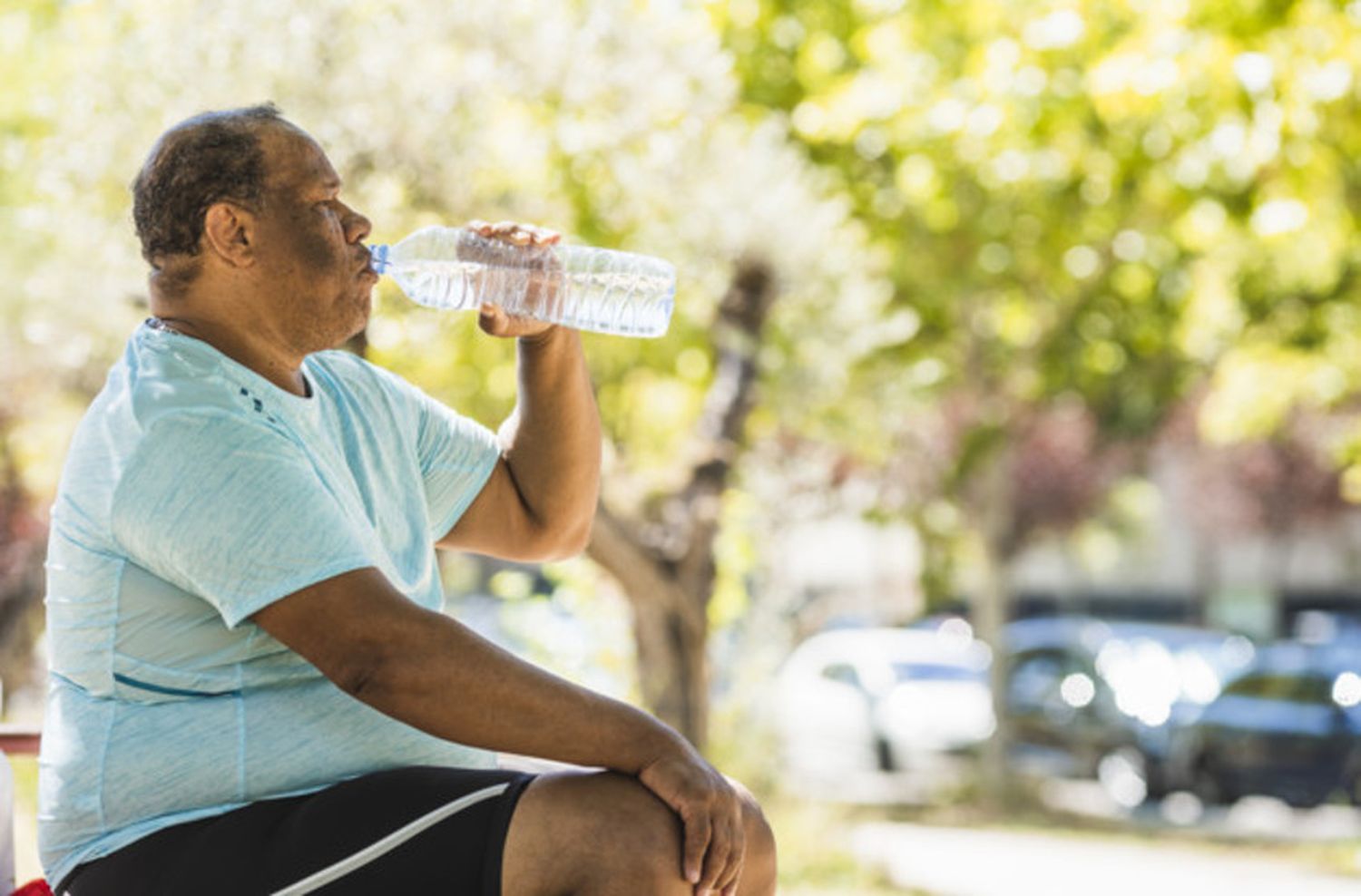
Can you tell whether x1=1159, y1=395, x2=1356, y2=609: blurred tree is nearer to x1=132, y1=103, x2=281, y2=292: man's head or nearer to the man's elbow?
the man's elbow

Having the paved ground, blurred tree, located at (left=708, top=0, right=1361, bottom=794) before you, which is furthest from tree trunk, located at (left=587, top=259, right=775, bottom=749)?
the paved ground

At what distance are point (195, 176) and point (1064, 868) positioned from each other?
993cm

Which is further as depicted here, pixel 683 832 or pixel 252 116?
pixel 252 116

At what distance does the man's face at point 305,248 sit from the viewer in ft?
7.23

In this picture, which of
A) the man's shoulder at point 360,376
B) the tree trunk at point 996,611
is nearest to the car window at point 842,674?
the tree trunk at point 996,611

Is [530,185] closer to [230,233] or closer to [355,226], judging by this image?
[355,226]

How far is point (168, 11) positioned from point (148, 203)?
499 centimetres

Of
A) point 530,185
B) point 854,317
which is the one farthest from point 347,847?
A: point 854,317

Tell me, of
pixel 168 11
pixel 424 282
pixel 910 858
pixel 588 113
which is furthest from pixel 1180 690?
pixel 424 282

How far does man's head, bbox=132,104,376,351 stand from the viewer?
2.19 metres

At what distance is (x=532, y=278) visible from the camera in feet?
8.76

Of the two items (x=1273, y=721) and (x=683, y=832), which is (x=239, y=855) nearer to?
(x=683, y=832)

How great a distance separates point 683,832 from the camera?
6.32 feet

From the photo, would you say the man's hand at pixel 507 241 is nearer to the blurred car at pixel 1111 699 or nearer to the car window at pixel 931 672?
the blurred car at pixel 1111 699
